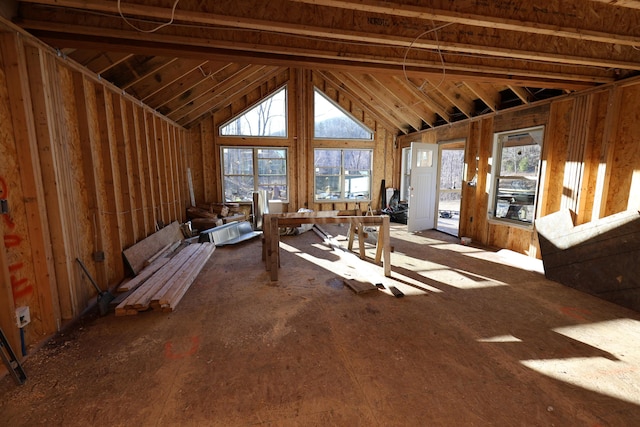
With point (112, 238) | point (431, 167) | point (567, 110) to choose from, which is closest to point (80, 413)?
point (112, 238)

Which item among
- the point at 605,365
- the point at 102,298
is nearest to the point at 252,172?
the point at 102,298

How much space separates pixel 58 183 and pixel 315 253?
3953 mm

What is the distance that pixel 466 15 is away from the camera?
8.46 feet

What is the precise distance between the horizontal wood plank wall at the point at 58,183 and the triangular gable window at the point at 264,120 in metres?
4.62

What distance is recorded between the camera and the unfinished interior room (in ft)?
6.86

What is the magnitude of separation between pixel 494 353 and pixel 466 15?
3.06 meters

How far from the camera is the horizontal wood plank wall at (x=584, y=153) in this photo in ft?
13.3

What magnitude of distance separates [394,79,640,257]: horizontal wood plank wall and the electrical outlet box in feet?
23.4

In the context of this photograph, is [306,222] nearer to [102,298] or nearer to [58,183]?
[102,298]

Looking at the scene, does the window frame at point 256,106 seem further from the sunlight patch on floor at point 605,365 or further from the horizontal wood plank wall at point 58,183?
the sunlight patch on floor at point 605,365

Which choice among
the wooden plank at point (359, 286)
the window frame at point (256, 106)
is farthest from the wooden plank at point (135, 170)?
the window frame at point (256, 106)

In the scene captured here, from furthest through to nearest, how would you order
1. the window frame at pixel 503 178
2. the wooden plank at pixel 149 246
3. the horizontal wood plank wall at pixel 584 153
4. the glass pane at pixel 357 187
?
the glass pane at pixel 357 187, the window frame at pixel 503 178, the wooden plank at pixel 149 246, the horizontal wood plank wall at pixel 584 153

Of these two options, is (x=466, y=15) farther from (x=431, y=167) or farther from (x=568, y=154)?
(x=431, y=167)

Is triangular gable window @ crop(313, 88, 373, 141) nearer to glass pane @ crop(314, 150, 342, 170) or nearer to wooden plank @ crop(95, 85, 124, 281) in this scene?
glass pane @ crop(314, 150, 342, 170)
